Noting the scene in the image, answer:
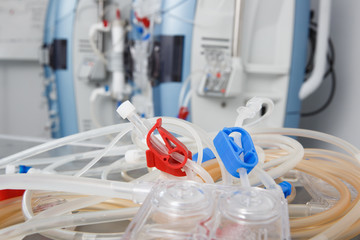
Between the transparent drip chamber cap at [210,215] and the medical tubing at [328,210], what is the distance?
82 millimetres

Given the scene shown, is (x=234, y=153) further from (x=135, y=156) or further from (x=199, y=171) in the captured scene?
(x=135, y=156)

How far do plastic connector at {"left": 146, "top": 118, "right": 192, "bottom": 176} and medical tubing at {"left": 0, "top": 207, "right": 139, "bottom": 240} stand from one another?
0.07m

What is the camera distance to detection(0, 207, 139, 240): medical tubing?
1.21 feet

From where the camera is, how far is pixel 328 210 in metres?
0.43

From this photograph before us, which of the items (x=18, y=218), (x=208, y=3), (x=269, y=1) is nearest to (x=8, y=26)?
(x=208, y=3)

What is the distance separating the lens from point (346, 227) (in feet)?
1.24

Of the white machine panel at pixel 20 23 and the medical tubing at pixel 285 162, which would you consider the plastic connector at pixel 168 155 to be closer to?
the medical tubing at pixel 285 162

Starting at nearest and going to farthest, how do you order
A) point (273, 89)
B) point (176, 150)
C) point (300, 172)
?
point (176, 150) → point (300, 172) → point (273, 89)

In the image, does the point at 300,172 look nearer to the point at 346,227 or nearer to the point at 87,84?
the point at 346,227

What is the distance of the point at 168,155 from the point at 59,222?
15 centimetres

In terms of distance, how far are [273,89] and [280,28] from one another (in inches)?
12.6

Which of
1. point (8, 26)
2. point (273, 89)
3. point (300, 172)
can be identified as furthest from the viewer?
point (8, 26)

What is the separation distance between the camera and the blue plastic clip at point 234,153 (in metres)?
0.39

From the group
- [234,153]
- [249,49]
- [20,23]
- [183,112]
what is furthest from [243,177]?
[20,23]
